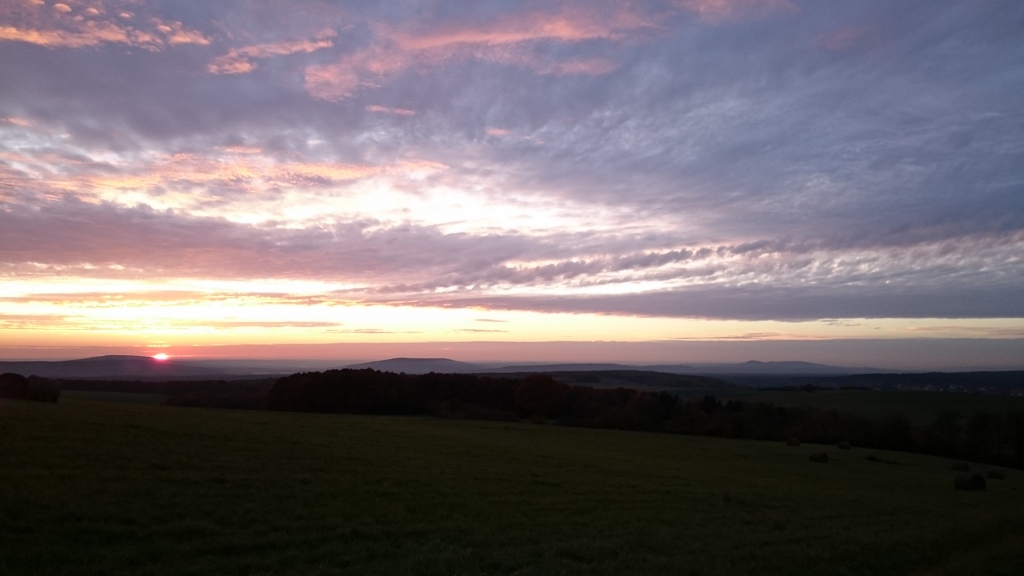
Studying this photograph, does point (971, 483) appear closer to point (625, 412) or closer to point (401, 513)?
point (401, 513)

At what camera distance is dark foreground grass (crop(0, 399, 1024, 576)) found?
10391 mm

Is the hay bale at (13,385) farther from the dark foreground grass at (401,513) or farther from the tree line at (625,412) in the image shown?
the tree line at (625,412)

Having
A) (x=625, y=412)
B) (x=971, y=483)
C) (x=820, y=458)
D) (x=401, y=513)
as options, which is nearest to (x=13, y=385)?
(x=401, y=513)

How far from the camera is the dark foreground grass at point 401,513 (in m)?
10.4

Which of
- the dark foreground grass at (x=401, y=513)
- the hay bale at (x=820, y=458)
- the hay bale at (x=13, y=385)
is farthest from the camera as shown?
the hay bale at (x=820, y=458)

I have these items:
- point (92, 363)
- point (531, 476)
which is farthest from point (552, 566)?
point (92, 363)

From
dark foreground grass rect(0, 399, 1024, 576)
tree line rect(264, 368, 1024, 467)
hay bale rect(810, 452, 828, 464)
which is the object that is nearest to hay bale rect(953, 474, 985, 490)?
dark foreground grass rect(0, 399, 1024, 576)

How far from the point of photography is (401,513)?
14109 millimetres

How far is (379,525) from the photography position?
12875 mm

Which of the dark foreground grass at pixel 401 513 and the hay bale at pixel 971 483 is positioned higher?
the dark foreground grass at pixel 401 513

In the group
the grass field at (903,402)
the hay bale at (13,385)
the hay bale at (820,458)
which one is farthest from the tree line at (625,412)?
the hay bale at (13,385)

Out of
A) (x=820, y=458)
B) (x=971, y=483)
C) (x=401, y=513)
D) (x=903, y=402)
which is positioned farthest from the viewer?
(x=903, y=402)

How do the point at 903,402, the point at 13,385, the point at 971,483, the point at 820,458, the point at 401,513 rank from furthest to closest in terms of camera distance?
the point at 903,402, the point at 820,458, the point at 13,385, the point at 971,483, the point at 401,513

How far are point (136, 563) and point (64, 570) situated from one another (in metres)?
0.91
